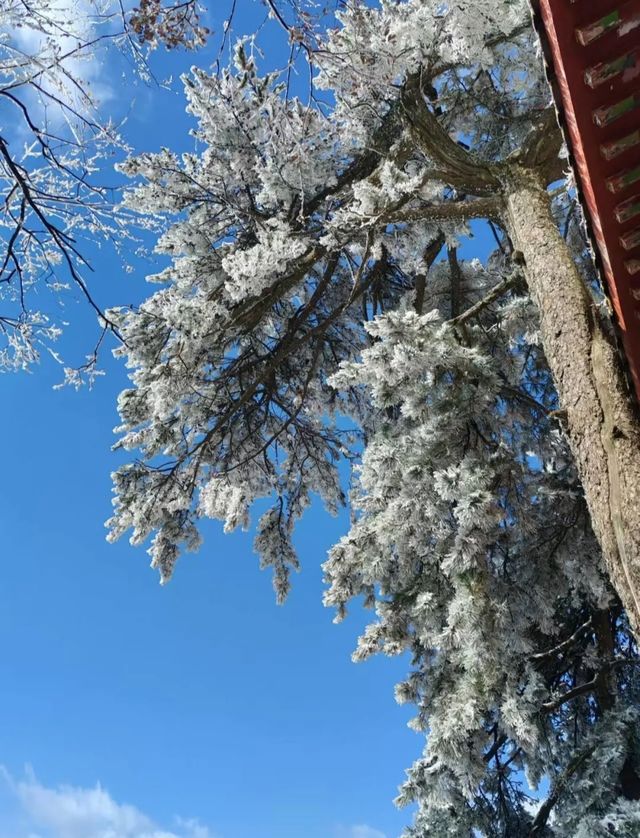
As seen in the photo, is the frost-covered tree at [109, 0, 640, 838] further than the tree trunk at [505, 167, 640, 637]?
Yes

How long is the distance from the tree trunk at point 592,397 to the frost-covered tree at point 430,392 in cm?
2

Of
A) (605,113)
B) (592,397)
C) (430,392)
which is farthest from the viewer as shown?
(430,392)

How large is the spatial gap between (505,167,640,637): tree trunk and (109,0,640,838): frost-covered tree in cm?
2

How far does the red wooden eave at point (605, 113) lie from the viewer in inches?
93.6

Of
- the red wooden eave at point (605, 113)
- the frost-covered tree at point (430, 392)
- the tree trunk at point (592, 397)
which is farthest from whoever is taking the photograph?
the frost-covered tree at point (430, 392)

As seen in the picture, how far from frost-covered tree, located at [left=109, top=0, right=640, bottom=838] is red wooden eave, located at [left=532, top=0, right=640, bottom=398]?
0.73 metres

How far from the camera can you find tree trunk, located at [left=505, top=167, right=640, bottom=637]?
8.86 feet

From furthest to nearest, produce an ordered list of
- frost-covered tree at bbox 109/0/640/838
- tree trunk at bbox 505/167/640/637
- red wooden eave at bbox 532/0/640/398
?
frost-covered tree at bbox 109/0/640/838 → tree trunk at bbox 505/167/640/637 → red wooden eave at bbox 532/0/640/398

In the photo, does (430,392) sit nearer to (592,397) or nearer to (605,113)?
(592,397)

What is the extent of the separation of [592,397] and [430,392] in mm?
1942

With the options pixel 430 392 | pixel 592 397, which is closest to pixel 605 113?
pixel 592 397

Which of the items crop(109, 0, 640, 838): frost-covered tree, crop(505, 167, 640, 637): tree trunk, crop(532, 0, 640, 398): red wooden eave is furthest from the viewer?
crop(109, 0, 640, 838): frost-covered tree

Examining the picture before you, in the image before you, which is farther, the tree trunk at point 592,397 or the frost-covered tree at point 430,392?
the frost-covered tree at point 430,392

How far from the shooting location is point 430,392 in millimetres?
5129
